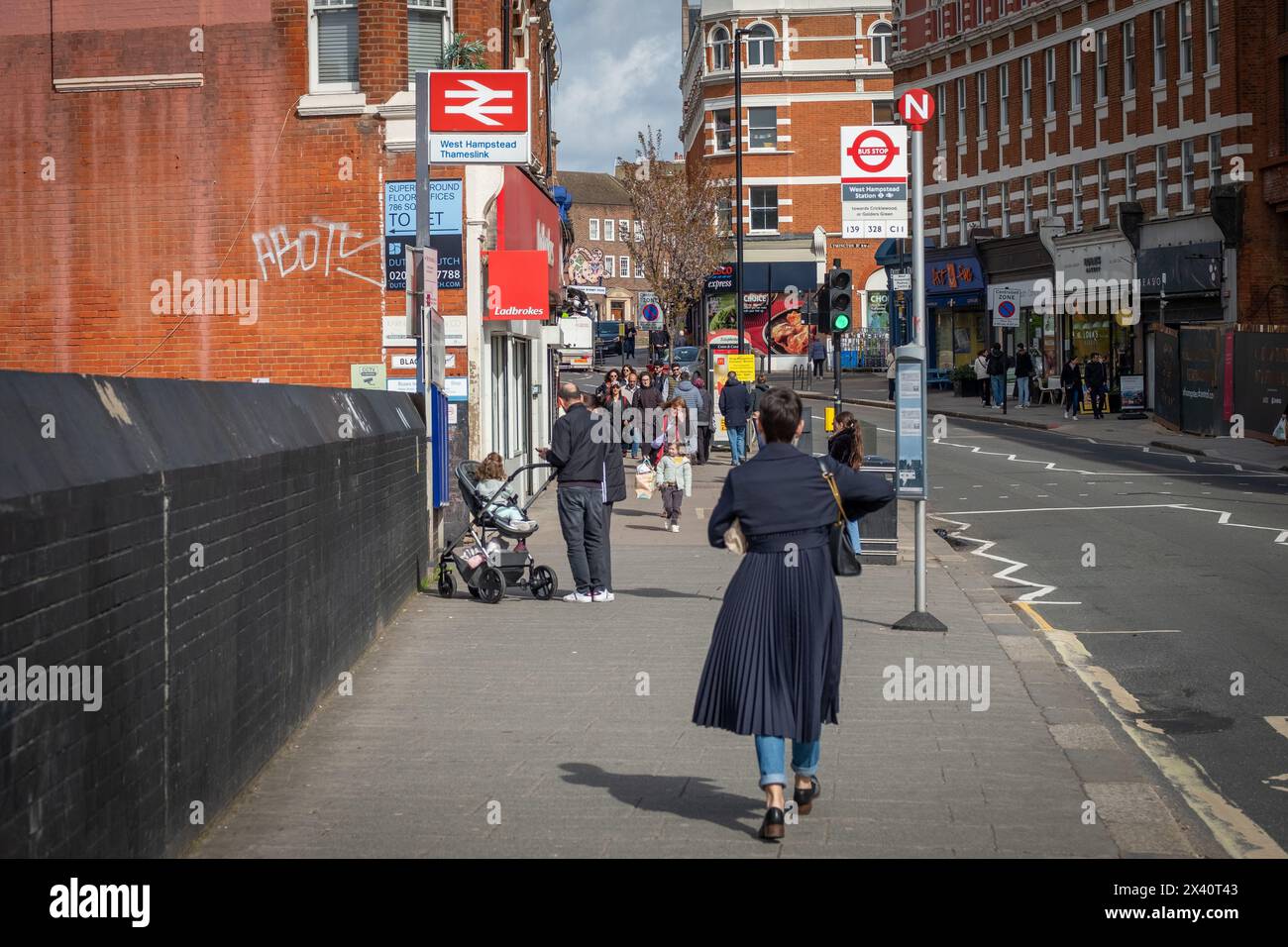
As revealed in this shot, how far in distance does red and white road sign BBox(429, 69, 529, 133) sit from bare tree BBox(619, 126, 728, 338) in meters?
39.4

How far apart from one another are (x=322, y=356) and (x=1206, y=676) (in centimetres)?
1291

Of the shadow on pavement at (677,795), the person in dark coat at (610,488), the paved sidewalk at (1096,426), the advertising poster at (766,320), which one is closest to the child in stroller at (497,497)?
the person in dark coat at (610,488)

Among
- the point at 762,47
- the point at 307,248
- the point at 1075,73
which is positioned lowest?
the point at 307,248

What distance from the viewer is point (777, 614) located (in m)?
6.60

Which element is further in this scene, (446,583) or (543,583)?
(446,583)

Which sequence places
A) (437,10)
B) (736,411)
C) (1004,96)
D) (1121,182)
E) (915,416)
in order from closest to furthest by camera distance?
(915,416) < (437,10) < (736,411) < (1121,182) < (1004,96)

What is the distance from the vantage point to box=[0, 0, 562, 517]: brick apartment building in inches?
779

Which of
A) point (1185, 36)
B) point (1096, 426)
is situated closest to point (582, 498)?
point (1096, 426)

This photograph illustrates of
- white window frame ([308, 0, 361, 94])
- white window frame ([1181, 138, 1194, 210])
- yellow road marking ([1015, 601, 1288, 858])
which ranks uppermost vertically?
white window frame ([1181, 138, 1194, 210])

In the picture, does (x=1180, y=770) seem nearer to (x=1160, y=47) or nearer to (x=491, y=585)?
(x=491, y=585)

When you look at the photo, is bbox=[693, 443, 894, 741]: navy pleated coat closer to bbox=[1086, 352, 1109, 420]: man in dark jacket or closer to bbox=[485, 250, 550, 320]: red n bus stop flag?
bbox=[485, 250, 550, 320]: red n bus stop flag

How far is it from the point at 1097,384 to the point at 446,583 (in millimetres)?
31344

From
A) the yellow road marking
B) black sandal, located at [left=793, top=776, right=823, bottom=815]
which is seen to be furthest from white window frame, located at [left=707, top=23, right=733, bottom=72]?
black sandal, located at [left=793, top=776, right=823, bottom=815]
